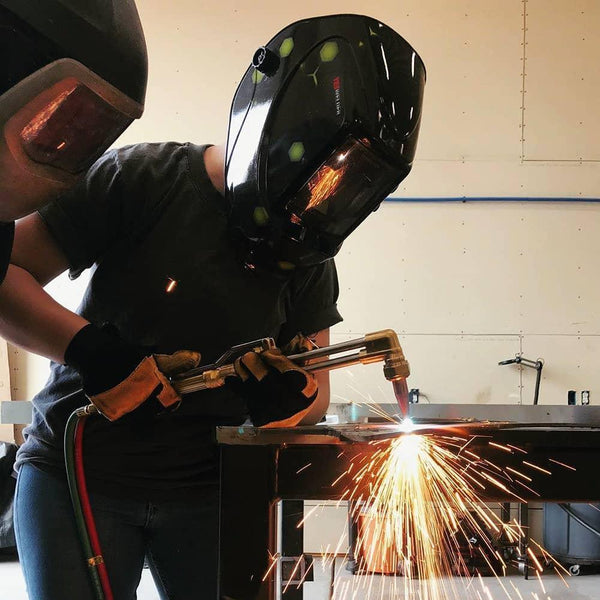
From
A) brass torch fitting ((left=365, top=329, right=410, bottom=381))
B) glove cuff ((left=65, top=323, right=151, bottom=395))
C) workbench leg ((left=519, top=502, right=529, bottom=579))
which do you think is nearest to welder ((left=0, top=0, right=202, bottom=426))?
glove cuff ((left=65, top=323, right=151, bottom=395))

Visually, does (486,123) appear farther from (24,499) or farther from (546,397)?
(24,499)

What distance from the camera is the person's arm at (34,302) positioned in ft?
3.80

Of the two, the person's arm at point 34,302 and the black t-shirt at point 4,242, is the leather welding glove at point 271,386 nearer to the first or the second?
the person's arm at point 34,302

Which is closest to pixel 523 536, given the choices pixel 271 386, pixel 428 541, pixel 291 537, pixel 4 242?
pixel 428 541

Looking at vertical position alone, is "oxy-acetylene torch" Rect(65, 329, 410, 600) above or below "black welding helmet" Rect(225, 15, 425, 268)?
below

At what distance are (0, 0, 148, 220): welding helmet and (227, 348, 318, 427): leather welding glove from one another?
0.46m

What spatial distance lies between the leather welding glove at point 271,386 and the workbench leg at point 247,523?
220 mm

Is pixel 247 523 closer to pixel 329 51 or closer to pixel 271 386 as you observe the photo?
pixel 271 386

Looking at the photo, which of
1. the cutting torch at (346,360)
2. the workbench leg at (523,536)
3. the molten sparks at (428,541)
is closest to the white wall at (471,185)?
the workbench leg at (523,536)

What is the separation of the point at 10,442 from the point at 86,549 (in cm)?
309

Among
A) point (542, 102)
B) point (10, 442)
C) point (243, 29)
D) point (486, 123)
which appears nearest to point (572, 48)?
point (542, 102)

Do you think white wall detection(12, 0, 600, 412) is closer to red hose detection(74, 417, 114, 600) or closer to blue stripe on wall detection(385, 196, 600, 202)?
blue stripe on wall detection(385, 196, 600, 202)

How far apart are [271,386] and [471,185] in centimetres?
313

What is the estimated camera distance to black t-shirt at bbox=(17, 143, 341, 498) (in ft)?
3.94
